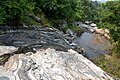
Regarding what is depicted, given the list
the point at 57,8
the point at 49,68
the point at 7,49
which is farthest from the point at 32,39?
the point at 57,8

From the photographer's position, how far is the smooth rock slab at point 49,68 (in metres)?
12.3

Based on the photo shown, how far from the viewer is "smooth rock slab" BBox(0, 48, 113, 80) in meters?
12.3

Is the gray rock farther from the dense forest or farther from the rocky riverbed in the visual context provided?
the dense forest

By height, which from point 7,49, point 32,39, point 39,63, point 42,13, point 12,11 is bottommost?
point 42,13

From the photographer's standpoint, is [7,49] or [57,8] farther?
[57,8]

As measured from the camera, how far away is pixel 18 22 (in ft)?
77.3

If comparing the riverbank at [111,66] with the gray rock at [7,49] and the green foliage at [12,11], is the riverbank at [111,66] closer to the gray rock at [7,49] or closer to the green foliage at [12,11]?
the gray rock at [7,49]

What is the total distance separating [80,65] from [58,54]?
186cm

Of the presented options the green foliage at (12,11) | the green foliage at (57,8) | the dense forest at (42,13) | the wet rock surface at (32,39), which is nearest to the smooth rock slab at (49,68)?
the wet rock surface at (32,39)

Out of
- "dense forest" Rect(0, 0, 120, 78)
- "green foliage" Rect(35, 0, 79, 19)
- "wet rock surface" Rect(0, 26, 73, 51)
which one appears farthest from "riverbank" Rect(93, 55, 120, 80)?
"green foliage" Rect(35, 0, 79, 19)

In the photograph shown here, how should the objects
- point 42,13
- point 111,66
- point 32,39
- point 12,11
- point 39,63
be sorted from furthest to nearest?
point 42,13
point 12,11
point 32,39
point 111,66
point 39,63

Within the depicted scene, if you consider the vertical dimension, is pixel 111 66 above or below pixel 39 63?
below

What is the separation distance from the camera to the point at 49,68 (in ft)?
42.9

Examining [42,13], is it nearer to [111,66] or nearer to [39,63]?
[111,66]
